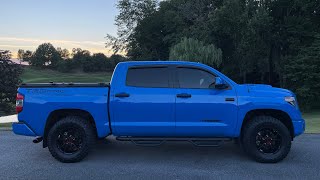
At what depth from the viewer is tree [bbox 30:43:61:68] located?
475 ft

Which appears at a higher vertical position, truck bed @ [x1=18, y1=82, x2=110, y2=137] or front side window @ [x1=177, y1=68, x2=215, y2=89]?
front side window @ [x1=177, y1=68, x2=215, y2=89]

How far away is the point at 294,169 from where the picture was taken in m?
6.55

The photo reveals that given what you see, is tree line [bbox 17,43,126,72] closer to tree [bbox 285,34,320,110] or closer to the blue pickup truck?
tree [bbox 285,34,320,110]

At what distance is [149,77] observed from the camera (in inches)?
285

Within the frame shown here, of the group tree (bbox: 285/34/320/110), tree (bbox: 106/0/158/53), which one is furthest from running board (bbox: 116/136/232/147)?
tree (bbox: 106/0/158/53)

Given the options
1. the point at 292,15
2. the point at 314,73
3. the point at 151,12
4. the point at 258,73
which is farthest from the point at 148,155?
the point at 151,12

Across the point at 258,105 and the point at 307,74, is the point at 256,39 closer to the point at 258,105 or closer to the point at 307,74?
the point at 307,74

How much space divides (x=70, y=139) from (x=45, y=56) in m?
148

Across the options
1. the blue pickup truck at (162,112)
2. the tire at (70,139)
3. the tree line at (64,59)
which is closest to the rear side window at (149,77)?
the blue pickup truck at (162,112)

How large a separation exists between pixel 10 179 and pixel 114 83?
2437 millimetres

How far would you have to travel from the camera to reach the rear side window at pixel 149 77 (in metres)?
7.16

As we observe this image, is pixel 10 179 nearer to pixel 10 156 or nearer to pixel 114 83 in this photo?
pixel 10 156

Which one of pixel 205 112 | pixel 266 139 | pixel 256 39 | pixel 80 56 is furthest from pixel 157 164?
pixel 80 56

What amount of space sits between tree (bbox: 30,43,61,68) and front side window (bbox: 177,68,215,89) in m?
145
